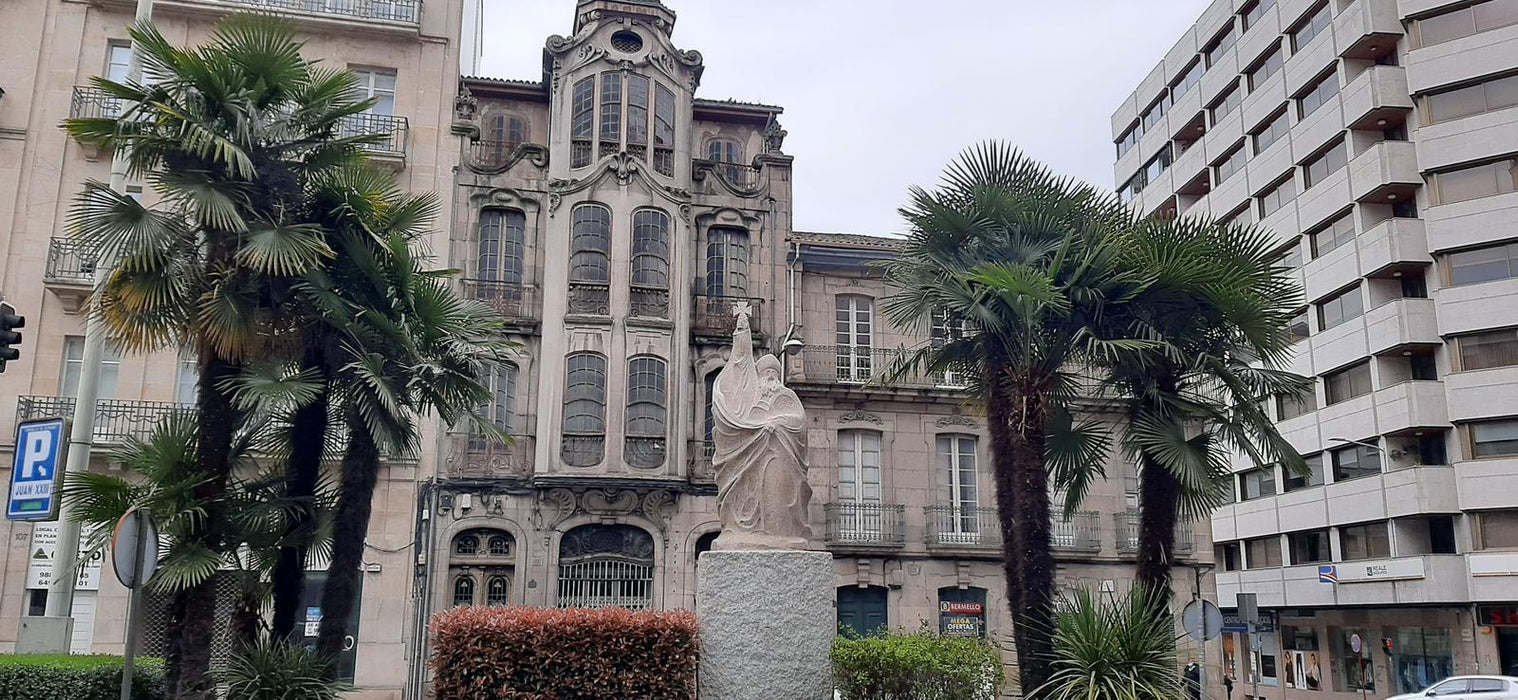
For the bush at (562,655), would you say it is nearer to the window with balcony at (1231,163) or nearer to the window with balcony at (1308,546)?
the window with balcony at (1308,546)

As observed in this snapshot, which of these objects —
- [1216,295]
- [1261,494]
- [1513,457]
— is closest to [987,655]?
[1216,295]

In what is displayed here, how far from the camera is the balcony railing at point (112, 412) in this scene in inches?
928

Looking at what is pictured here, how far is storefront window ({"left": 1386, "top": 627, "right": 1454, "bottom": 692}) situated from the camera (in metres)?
32.2

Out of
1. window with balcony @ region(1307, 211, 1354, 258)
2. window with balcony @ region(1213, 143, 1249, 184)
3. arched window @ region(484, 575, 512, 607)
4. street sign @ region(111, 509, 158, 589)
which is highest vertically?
window with balcony @ region(1213, 143, 1249, 184)

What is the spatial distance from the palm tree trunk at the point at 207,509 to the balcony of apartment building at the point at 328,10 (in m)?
15.9

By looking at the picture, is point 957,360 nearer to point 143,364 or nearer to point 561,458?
point 561,458

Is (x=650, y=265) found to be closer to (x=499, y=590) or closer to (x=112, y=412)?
(x=499, y=590)

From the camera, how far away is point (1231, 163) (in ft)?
141

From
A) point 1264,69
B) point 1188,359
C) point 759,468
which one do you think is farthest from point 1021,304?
point 1264,69

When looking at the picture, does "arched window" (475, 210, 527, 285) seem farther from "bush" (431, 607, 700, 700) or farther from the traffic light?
"bush" (431, 607, 700, 700)

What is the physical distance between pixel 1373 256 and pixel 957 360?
23212mm

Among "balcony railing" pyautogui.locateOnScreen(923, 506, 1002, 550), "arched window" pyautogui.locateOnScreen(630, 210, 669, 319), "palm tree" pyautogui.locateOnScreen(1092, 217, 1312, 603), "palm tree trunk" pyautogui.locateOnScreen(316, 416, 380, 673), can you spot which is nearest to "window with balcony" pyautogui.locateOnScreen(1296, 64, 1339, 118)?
"balcony railing" pyautogui.locateOnScreen(923, 506, 1002, 550)

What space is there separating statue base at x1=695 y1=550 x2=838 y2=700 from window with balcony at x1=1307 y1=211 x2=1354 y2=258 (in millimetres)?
29014

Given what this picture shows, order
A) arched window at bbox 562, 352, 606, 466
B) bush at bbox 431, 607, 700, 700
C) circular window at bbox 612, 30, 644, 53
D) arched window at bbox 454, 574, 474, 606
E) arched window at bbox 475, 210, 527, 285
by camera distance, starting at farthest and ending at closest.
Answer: circular window at bbox 612, 30, 644, 53
arched window at bbox 475, 210, 527, 285
arched window at bbox 562, 352, 606, 466
arched window at bbox 454, 574, 474, 606
bush at bbox 431, 607, 700, 700
